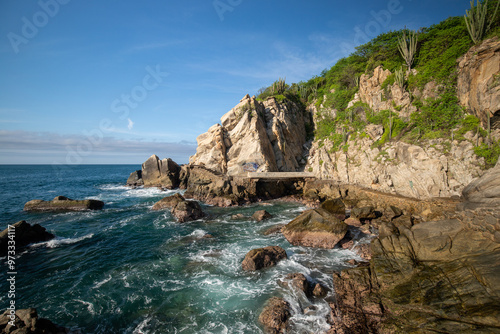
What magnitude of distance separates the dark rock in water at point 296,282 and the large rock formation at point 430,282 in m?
1.34

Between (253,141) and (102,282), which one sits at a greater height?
(253,141)

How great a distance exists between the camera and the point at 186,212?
832 inches

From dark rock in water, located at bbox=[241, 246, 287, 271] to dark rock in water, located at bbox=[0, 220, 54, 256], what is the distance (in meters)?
16.3

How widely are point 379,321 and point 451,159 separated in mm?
19255

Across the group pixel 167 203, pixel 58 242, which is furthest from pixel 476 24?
pixel 58 242

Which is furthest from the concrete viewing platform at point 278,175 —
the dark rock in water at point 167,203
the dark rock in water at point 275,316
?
the dark rock in water at point 275,316

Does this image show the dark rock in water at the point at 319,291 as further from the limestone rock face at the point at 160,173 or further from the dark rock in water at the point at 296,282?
the limestone rock face at the point at 160,173

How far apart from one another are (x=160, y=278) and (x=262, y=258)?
579cm

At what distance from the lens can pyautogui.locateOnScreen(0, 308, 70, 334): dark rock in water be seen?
618cm

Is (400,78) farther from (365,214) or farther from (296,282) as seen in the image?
(296,282)

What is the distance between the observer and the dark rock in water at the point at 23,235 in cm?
1415

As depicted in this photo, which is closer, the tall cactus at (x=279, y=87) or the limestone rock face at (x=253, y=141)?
the limestone rock face at (x=253, y=141)

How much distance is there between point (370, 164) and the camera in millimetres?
26656

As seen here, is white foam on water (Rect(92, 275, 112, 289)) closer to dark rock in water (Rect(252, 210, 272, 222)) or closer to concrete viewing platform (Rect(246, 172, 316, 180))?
dark rock in water (Rect(252, 210, 272, 222))
